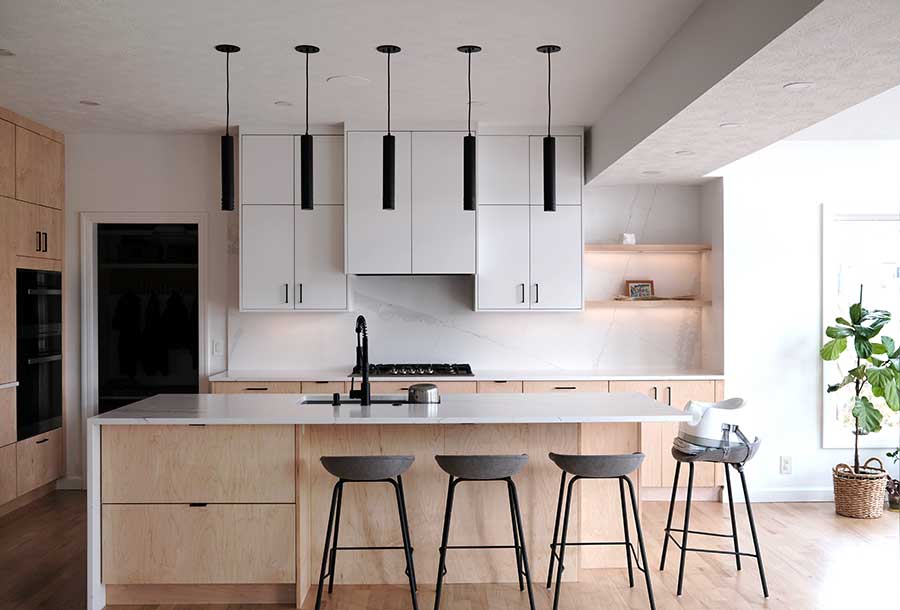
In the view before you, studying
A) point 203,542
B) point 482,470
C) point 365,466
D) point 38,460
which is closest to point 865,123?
point 482,470

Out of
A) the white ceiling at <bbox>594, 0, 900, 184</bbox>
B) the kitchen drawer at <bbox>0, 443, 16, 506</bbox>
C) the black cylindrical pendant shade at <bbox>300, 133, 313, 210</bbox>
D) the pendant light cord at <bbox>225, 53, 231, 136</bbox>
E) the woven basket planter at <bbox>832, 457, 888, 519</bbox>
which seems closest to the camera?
the white ceiling at <bbox>594, 0, 900, 184</bbox>

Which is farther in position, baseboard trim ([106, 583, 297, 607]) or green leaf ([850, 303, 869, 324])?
green leaf ([850, 303, 869, 324])

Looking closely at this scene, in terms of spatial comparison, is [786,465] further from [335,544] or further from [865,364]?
[335,544]

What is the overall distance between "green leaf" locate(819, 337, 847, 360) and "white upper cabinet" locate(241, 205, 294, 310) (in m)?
3.82

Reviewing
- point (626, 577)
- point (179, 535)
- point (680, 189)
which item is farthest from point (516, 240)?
point (179, 535)

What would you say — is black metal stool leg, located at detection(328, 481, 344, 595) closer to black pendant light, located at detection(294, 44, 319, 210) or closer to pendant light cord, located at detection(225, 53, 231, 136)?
black pendant light, located at detection(294, 44, 319, 210)

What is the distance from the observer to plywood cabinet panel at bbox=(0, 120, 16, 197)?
531 centimetres

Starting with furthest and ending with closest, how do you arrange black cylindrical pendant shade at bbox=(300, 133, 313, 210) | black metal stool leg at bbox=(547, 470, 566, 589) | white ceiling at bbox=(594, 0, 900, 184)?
black cylindrical pendant shade at bbox=(300, 133, 313, 210), black metal stool leg at bbox=(547, 470, 566, 589), white ceiling at bbox=(594, 0, 900, 184)

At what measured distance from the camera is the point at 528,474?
4.11 m

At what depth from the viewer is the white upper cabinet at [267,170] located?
19.6ft

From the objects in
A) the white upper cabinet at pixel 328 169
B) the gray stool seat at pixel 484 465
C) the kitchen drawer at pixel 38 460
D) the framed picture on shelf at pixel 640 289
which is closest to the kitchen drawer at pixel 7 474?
the kitchen drawer at pixel 38 460

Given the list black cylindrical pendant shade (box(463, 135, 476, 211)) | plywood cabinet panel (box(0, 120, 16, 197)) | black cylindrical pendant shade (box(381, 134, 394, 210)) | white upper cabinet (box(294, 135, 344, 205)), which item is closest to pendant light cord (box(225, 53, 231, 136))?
white upper cabinet (box(294, 135, 344, 205))

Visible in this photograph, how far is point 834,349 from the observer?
5758mm

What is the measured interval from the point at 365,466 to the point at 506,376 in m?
2.45
